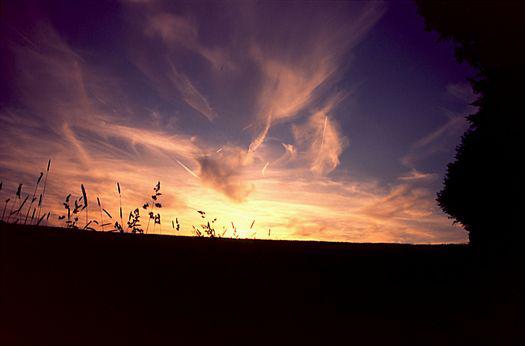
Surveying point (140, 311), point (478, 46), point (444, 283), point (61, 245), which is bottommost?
point (140, 311)

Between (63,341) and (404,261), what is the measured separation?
323cm

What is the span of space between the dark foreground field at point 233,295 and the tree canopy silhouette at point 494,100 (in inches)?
99.4

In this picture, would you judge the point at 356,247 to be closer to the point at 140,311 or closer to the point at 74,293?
the point at 140,311

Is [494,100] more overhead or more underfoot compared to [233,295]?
more overhead

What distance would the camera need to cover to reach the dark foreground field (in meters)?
2.33

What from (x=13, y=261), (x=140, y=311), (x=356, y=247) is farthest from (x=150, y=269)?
(x=356, y=247)

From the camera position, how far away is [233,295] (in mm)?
2828

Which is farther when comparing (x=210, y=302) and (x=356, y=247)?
(x=356, y=247)

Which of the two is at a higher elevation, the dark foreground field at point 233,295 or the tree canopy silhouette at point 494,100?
the tree canopy silhouette at point 494,100

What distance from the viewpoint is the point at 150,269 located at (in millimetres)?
2934

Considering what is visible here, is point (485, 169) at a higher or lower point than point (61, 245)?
higher

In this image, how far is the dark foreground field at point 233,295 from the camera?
7.64 feet

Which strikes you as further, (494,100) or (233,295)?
(494,100)

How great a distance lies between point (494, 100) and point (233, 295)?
19.9 ft
